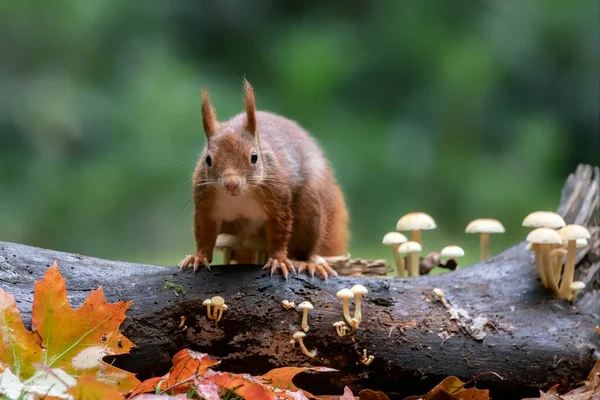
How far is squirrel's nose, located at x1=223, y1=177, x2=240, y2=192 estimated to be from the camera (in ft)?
6.07

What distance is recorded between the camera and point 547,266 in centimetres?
212

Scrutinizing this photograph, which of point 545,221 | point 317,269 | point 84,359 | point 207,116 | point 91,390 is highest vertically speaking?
point 207,116

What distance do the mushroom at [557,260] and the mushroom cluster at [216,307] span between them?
3.34 ft

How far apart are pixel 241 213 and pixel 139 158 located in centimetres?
161

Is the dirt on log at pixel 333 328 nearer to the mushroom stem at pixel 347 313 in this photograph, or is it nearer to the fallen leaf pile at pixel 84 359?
the mushroom stem at pixel 347 313

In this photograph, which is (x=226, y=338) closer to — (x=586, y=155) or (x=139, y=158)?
(x=139, y=158)

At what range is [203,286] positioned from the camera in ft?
6.19

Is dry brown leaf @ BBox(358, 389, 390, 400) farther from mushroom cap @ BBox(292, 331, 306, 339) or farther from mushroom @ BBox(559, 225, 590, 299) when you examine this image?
mushroom @ BBox(559, 225, 590, 299)

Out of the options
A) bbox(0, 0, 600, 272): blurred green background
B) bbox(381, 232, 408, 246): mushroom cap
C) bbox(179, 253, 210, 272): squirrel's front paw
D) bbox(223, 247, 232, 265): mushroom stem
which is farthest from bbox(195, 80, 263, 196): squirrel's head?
bbox(0, 0, 600, 272): blurred green background

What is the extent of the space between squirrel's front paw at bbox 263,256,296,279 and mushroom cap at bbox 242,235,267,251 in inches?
10.2

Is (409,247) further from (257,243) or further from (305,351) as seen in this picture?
(305,351)

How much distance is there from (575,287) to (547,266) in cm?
10

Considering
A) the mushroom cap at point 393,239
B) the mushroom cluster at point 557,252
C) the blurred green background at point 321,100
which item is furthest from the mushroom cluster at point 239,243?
the blurred green background at point 321,100

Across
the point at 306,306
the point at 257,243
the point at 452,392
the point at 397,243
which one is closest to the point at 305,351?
the point at 306,306
